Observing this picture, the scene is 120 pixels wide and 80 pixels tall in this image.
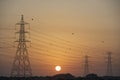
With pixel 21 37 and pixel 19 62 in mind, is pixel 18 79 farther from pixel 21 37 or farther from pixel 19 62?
pixel 21 37

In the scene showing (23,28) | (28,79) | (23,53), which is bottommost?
(28,79)

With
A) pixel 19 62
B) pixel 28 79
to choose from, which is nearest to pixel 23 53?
pixel 19 62

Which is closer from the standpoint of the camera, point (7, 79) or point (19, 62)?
point (7, 79)

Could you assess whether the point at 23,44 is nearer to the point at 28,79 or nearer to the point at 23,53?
the point at 23,53

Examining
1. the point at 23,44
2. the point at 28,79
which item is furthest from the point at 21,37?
the point at 28,79

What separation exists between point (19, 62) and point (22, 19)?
7669 millimetres

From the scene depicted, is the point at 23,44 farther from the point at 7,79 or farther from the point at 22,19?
the point at 7,79

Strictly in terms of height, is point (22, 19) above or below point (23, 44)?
above

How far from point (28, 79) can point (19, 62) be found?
500 centimetres

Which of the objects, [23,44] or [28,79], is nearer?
[28,79]

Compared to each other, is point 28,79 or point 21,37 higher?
point 21,37

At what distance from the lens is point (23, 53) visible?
68438mm

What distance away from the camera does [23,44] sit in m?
69.9

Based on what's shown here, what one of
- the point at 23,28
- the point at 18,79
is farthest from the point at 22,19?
the point at 18,79
